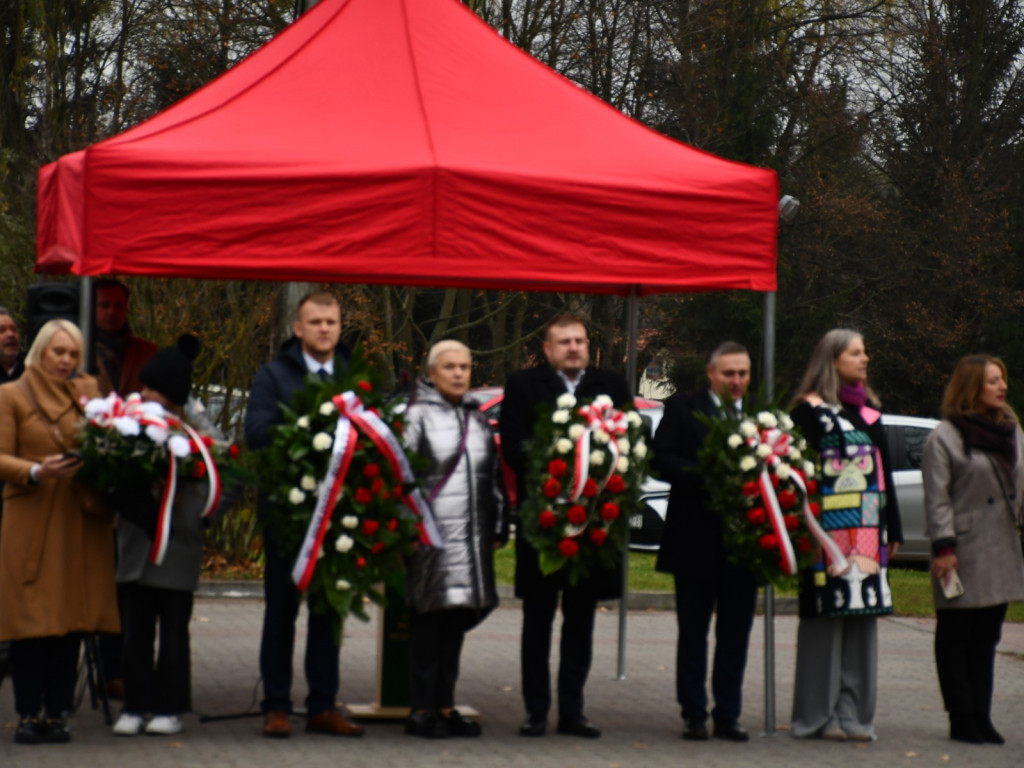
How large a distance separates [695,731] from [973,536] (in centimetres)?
173

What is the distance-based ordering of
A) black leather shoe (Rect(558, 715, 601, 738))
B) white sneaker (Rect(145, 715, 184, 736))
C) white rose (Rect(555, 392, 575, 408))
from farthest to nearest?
black leather shoe (Rect(558, 715, 601, 738)) → white rose (Rect(555, 392, 575, 408)) → white sneaker (Rect(145, 715, 184, 736))

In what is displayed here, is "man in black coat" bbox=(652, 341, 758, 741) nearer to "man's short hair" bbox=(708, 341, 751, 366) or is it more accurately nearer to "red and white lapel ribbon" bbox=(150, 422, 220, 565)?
"man's short hair" bbox=(708, 341, 751, 366)

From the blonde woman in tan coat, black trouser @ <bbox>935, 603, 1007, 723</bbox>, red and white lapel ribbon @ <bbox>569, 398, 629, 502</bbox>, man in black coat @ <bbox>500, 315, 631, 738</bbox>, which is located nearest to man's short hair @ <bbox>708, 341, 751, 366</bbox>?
man in black coat @ <bbox>500, 315, 631, 738</bbox>

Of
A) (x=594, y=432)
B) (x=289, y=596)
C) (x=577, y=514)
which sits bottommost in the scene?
(x=289, y=596)

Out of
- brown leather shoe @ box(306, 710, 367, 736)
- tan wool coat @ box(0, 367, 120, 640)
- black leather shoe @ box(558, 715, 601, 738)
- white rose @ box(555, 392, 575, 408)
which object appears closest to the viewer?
tan wool coat @ box(0, 367, 120, 640)

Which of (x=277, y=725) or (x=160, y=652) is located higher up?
(x=160, y=652)

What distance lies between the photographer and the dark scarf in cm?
816

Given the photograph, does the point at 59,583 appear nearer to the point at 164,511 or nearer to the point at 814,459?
the point at 164,511

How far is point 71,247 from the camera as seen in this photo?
7.41 m

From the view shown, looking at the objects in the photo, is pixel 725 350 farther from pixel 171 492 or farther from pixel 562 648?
pixel 171 492

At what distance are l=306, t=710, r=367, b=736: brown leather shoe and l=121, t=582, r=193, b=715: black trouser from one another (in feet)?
2.08

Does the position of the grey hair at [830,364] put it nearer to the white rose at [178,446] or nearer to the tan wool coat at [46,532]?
the white rose at [178,446]

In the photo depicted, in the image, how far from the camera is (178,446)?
23.2 feet

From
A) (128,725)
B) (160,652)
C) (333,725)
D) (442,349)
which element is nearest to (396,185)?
(442,349)
